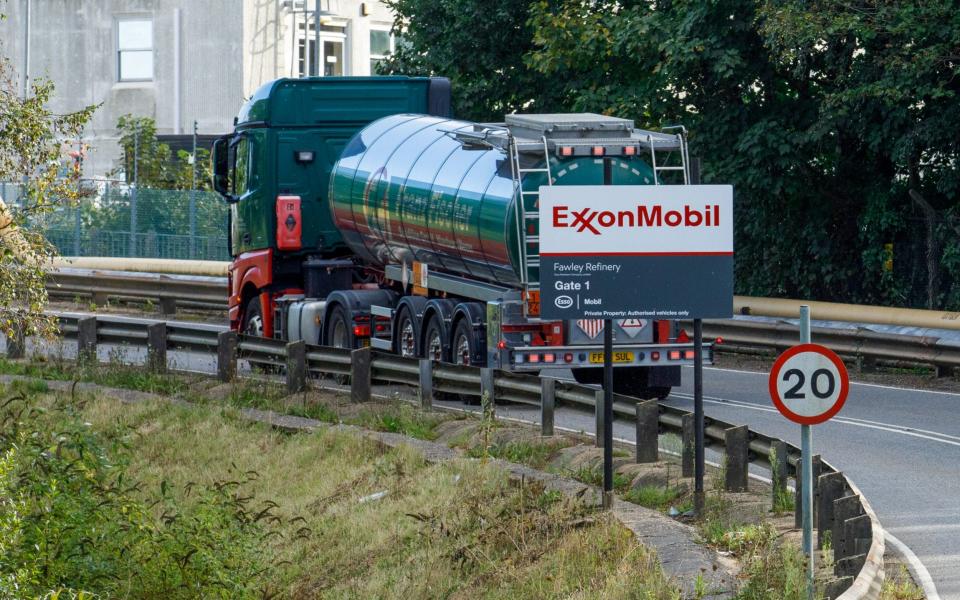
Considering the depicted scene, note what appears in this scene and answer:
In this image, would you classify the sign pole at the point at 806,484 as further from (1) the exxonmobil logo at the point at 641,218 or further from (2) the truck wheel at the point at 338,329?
(2) the truck wheel at the point at 338,329

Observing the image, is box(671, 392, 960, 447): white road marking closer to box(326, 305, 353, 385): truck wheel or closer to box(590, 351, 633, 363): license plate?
box(590, 351, 633, 363): license plate

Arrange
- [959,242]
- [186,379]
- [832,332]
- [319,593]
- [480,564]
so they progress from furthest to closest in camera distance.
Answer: [959,242] < [832,332] < [186,379] < [319,593] < [480,564]

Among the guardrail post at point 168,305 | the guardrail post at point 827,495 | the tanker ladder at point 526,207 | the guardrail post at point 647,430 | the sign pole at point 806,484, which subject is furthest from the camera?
the guardrail post at point 168,305

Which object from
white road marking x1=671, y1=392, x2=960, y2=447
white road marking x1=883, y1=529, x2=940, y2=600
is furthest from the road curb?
white road marking x1=671, y1=392, x2=960, y2=447

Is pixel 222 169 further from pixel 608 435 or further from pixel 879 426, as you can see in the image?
pixel 608 435

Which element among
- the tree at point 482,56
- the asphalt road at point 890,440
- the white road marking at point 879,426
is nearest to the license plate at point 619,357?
the asphalt road at point 890,440

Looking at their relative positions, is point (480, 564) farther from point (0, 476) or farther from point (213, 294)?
point (213, 294)

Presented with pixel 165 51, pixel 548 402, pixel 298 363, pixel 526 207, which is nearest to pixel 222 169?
pixel 298 363

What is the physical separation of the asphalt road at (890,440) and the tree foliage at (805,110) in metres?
4.41

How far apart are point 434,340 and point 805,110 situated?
9.37 meters

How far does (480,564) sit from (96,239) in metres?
29.7

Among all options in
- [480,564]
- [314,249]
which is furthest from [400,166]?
[480,564]

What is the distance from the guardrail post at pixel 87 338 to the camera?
21.7 meters

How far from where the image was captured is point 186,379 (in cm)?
2070
